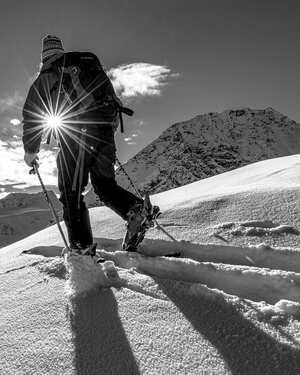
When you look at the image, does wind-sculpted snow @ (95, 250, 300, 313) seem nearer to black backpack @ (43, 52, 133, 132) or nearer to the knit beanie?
black backpack @ (43, 52, 133, 132)

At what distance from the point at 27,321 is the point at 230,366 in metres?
1.31

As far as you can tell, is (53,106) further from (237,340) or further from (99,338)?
(237,340)

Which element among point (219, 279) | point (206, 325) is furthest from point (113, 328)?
point (219, 279)

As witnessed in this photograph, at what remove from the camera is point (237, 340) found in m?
1.75

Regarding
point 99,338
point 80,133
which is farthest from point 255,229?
point 99,338

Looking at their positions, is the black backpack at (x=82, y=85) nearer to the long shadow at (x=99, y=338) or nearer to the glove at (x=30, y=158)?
the glove at (x=30, y=158)

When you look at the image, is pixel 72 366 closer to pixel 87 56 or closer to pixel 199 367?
pixel 199 367

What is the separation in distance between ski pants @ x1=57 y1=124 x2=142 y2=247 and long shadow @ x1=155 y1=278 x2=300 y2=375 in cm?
168

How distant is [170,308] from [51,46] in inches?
122

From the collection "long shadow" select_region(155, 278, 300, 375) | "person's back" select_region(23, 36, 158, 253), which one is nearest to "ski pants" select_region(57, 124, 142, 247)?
"person's back" select_region(23, 36, 158, 253)

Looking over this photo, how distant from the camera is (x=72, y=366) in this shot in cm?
177

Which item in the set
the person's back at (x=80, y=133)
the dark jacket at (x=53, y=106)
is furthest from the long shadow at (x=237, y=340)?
the dark jacket at (x=53, y=106)

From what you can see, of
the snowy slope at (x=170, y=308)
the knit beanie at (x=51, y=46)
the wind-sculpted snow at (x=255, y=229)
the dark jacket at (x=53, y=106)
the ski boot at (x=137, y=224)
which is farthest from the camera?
the knit beanie at (x=51, y=46)

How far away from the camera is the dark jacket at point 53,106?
12.5 feet
